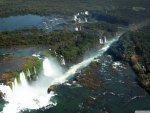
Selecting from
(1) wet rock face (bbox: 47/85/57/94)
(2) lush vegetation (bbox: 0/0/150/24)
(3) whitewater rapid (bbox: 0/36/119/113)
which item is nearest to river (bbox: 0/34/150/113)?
(3) whitewater rapid (bbox: 0/36/119/113)

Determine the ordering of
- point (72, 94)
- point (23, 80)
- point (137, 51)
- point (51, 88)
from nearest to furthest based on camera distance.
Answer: point (72, 94) → point (51, 88) → point (23, 80) → point (137, 51)

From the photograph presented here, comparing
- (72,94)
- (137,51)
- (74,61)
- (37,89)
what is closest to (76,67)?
(74,61)

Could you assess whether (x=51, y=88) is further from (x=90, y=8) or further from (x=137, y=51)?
(x=90, y=8)

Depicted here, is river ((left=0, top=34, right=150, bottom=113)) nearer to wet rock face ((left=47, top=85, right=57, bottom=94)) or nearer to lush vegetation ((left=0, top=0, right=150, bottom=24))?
wet rock face ((left=47, top=85, right=57, bottom=94))

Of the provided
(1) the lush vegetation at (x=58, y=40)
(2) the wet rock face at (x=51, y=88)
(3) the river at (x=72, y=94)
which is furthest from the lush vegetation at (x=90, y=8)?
(2) the wet rock face at (x=51, y=88)

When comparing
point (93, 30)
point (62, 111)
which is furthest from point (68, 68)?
point (93, 30)

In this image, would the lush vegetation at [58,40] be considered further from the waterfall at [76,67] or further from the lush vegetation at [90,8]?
the lush vegetation at [90,8]
